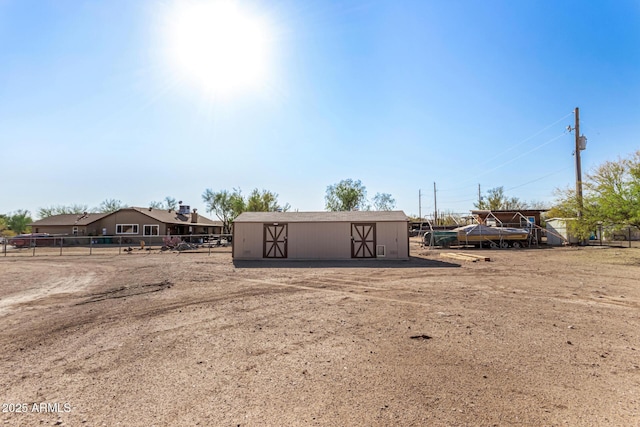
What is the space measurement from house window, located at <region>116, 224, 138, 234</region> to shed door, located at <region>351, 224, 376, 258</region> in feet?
109

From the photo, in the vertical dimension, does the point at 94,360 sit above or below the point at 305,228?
below

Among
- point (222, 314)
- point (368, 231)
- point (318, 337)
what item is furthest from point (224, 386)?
point (368, 231)

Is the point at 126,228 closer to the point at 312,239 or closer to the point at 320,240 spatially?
the point at 312,239

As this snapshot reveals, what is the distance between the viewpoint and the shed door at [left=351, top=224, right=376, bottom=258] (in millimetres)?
20125

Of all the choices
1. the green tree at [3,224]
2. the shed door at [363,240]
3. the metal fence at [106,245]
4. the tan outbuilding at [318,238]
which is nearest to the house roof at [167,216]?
the metal fence at [106,245]

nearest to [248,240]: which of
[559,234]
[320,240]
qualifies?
[320,240]

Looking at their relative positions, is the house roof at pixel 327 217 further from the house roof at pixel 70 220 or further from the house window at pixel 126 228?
the house roof at pixel 70 220

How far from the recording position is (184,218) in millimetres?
51031

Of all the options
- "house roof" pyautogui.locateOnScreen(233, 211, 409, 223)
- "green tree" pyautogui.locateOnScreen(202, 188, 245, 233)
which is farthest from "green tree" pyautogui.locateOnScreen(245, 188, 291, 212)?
"house roof" pyautogui.locateOnScreen(233, 211, 409, 223)

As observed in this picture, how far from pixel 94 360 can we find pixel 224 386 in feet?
7.46

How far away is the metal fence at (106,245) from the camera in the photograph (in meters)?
27.7

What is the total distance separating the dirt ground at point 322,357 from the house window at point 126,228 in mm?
35637

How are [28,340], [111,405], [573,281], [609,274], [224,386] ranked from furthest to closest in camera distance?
[609,274] < [573,281] < [28,340] < [224,386] < [111,405]

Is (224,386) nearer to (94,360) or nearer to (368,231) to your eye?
(94,360)
